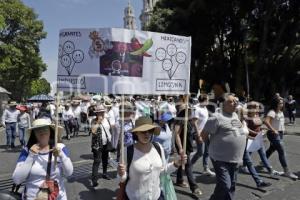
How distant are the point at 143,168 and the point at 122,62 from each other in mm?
1341

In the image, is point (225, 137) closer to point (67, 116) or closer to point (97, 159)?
point (97, 159)

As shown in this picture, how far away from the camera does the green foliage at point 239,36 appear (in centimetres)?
2939

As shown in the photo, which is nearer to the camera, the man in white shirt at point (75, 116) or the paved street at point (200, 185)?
the paved street at point (200, 185)

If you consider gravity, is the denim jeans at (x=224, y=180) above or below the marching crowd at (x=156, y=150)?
below

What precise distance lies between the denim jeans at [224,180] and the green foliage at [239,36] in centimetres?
2376

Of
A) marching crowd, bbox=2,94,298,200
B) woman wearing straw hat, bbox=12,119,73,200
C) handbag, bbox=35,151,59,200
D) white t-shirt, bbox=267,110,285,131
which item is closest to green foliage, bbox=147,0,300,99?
white t-shirt, bbox=267,110,285,131

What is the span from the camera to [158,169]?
14.4ft

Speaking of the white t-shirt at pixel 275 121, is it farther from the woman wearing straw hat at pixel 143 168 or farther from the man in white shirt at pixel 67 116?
the man in white shirt at pixel 67 116

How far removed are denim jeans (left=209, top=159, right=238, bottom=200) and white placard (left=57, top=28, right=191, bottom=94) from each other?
1226 mm

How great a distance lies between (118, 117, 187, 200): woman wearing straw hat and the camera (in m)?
4.31

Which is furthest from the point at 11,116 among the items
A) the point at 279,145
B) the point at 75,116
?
the point at 279,145

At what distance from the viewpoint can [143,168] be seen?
4.30m

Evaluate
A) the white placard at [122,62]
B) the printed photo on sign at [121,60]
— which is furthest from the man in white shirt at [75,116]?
the printed photo on sign at [121,60]

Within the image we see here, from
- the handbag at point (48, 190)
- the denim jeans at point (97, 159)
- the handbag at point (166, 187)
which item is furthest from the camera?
the denim jeans at point (97, 159)
